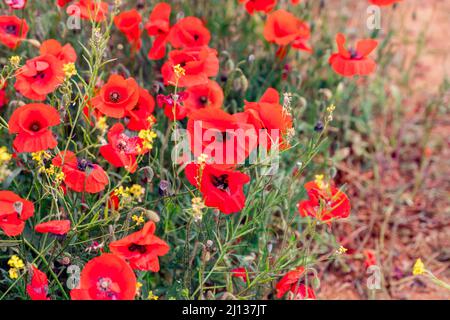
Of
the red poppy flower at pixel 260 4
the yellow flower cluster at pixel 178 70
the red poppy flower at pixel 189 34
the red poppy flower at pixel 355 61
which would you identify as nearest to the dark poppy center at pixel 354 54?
the red poppy flower at pixel 355 61

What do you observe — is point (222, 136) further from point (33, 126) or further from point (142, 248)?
point (33, 126)

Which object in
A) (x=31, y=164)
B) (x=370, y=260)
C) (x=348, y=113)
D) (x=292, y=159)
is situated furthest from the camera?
(x=348, y=113)

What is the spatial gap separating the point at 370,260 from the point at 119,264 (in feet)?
4.14

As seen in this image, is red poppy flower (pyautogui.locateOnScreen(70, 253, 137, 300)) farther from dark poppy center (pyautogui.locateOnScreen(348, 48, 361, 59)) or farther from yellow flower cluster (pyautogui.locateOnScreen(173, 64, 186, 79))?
dark poppy center (pyautogui.locateOnScreen(348, 48, 361, 59))

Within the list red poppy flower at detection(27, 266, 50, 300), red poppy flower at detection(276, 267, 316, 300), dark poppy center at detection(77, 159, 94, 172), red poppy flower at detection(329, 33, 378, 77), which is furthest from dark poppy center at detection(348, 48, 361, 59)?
red poppy flower at detection(27, 266, 50, 300)

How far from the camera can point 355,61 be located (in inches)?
102

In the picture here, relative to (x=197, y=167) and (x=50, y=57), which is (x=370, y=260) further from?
(x=50, y=57)

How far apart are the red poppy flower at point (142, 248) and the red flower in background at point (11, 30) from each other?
0.99m

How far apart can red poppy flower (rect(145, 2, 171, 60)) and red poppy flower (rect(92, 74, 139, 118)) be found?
490 millimetres

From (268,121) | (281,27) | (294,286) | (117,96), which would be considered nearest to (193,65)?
(117,96)

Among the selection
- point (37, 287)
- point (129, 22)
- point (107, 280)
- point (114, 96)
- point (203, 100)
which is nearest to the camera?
point (107, 280)

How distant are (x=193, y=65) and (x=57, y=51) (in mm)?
481
